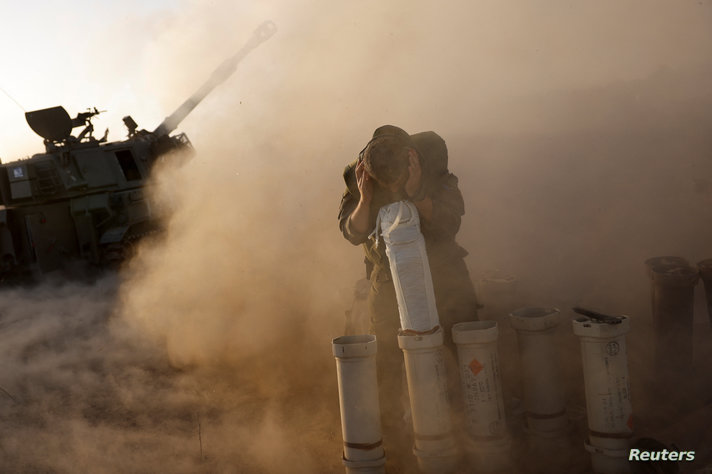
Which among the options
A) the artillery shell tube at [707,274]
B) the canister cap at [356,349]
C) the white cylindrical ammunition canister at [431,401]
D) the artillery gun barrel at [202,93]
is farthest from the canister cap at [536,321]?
the artillery gun barrel at [202,93]

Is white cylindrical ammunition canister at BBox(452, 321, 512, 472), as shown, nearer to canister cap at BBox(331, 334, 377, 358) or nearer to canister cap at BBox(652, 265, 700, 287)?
canister cap at BBox(331, 334, 377, 358)

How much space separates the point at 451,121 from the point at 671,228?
138 inches

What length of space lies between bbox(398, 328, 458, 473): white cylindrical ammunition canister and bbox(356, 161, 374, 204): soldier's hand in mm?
796

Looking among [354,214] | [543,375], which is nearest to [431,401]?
[543,375]

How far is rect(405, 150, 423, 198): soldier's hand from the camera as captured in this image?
3949 millimetres

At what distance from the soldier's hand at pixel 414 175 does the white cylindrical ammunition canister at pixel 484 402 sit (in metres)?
0.82

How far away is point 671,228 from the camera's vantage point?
721 cm

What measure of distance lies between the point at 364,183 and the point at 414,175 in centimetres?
28

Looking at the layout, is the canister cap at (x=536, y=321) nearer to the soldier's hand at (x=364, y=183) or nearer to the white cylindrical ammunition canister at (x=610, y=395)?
the white cylindrical ammunition canister at (x=610, y=395)

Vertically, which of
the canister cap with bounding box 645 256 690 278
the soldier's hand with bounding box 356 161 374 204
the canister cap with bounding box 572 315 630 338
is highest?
the soldier's hand with bounding box 356 161 374 204

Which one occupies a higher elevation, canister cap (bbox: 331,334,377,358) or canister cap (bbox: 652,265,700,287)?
canister cap (bbox: 652,265,700,287)

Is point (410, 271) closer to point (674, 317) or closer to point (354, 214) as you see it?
point (354, 214)

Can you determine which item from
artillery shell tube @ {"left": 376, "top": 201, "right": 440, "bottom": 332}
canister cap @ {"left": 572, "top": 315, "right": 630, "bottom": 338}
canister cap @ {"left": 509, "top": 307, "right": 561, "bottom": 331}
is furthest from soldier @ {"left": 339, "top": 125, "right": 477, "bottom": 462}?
canister cap @ {"left": 572, "top": 315, "right": 630, "bottom": 338}

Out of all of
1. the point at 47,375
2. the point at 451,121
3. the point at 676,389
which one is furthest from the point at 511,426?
the point at 451,121
